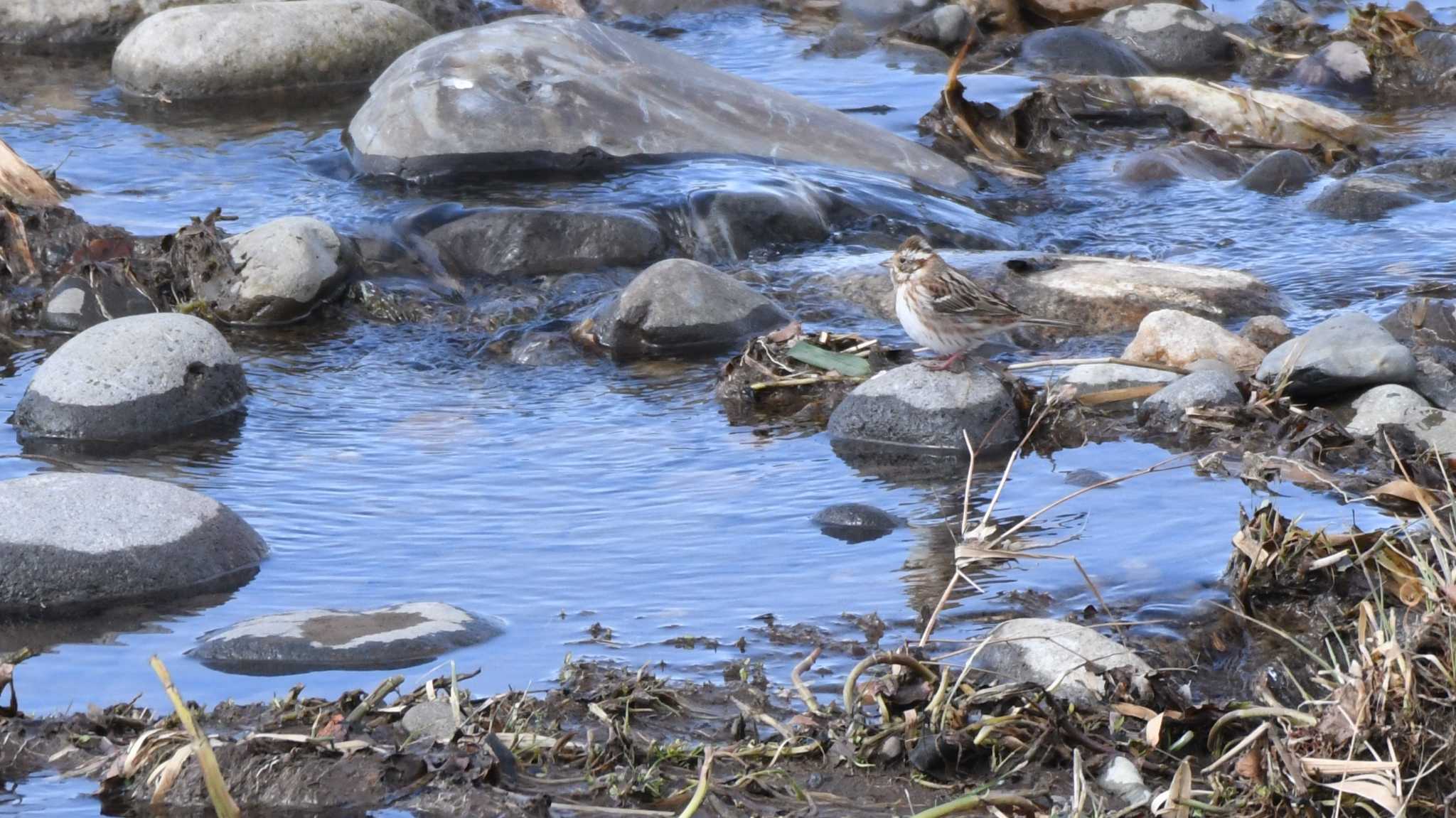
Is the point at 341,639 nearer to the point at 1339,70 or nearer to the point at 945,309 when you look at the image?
the point at 945,309

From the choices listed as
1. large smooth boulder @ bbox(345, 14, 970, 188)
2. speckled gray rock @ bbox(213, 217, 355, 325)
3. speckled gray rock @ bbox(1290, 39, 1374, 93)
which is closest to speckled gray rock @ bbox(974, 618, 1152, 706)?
speckled gray rock @ bbox(213, 217, 355, 325)

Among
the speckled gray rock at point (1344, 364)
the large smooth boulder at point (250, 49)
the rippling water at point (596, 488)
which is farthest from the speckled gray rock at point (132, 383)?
the large smooth boulder at point (250, 49)

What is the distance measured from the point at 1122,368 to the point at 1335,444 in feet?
3.74

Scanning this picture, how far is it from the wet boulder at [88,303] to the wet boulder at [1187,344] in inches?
202

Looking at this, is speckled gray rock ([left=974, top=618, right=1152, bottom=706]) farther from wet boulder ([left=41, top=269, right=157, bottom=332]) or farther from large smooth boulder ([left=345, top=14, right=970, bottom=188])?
large smooth boulder ([left=345, top=14, right=970, bottom=188])

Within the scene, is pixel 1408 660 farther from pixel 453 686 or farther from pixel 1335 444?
pixel 1335 444

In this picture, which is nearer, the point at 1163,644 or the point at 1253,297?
the point at 1163,644

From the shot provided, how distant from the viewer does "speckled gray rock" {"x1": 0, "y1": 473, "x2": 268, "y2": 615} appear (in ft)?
17.9

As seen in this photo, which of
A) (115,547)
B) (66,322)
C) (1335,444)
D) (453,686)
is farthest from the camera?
(66,322)

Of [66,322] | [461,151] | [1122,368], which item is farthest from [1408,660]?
[461,151]

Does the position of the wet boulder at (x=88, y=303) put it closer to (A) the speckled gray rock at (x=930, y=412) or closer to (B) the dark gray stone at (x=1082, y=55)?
Result: (A) the speckled gray rock at (x=930, y=412)

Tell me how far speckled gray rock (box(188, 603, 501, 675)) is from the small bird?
9.50 feet

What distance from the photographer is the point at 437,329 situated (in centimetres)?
929

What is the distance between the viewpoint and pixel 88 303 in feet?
30.1
